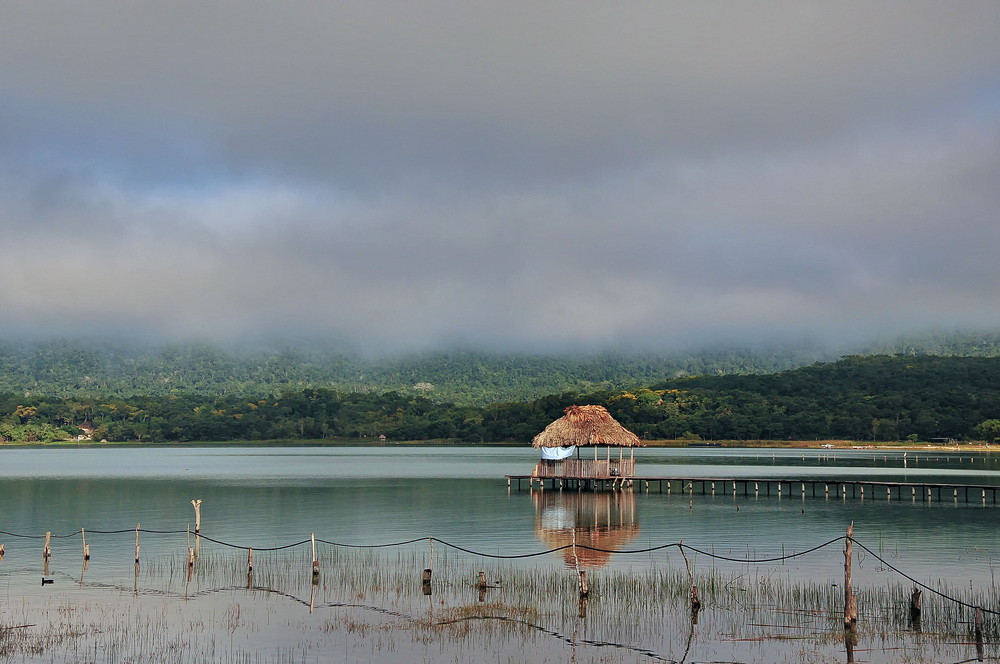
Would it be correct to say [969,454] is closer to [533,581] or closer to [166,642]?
[533,581]

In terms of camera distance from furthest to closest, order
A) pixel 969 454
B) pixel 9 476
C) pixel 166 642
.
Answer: pixel 969 454 → pixel 9 476 → pixel 166 642

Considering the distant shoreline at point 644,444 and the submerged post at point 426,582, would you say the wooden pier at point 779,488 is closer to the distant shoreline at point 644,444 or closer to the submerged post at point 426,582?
the submerged post at point 426,582

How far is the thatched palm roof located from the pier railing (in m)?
1.66

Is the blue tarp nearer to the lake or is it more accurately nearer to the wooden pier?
the wooden pier

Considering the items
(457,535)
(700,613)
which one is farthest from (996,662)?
(457,535)

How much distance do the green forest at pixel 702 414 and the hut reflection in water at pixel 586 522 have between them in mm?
98108

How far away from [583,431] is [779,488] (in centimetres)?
1262

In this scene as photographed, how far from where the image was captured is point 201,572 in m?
28.8

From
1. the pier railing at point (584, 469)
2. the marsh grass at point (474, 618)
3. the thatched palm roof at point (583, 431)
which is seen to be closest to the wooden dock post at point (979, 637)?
the marsh grass at point (474, 618)

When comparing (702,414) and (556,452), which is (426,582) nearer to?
(556,452)

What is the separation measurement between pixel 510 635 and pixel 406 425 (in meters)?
168

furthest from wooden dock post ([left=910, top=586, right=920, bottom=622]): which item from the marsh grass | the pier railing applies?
the pier railing

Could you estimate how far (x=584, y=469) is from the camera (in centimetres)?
5934

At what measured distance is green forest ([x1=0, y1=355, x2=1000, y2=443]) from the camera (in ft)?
480
